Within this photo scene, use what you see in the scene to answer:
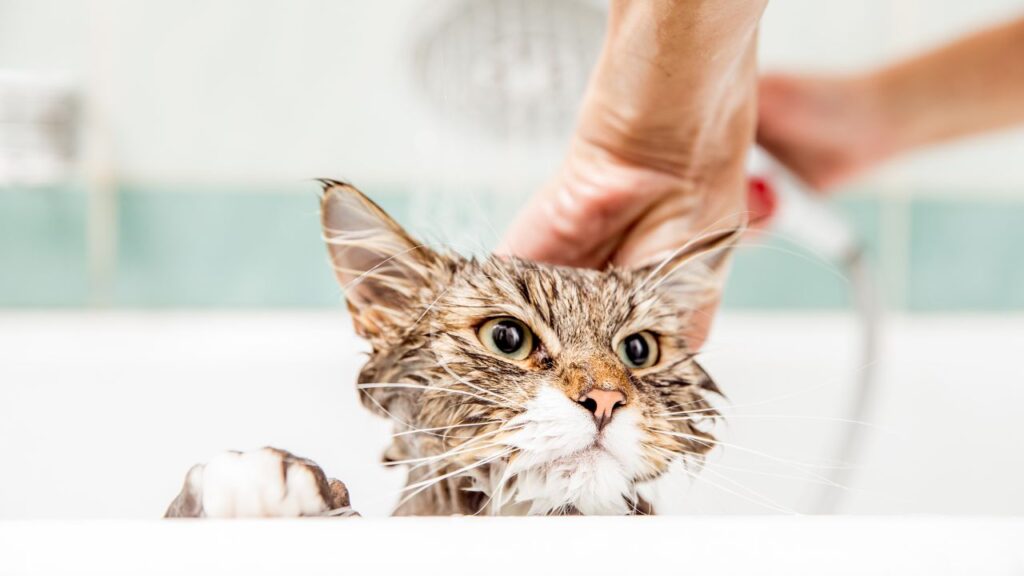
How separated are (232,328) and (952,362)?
3.95ft

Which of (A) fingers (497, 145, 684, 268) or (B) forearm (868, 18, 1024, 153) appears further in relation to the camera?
(B) forearm (868, 18, 1024, 153)

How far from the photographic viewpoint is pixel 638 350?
0.51 m

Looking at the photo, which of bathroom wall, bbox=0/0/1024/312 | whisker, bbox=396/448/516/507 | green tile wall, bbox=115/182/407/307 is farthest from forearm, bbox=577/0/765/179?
green tile wall, bbox=115/182/407/307

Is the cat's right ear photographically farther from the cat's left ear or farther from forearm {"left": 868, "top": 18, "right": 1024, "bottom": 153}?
forearm {"left": 868, "top": 18, "right": 1024, "bottom": 153}

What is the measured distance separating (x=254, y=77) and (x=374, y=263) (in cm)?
118

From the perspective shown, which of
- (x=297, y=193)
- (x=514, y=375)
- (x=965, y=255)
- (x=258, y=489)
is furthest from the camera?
(x=965, y=255)

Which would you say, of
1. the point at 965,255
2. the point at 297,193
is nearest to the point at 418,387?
the point at 297,193

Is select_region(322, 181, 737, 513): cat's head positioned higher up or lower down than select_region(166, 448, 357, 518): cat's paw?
higher up

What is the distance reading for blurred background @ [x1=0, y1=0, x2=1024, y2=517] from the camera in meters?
1.22

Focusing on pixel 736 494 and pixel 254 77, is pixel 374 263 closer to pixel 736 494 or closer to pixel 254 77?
pixel 736 494

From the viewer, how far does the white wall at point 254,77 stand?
151 cm

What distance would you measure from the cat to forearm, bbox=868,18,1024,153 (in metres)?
0.65

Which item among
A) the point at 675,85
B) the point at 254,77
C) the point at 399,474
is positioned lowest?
the point at 399,474

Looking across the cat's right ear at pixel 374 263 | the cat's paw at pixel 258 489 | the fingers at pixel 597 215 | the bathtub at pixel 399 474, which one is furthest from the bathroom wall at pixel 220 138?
the cat's paw at pixel 258 489
